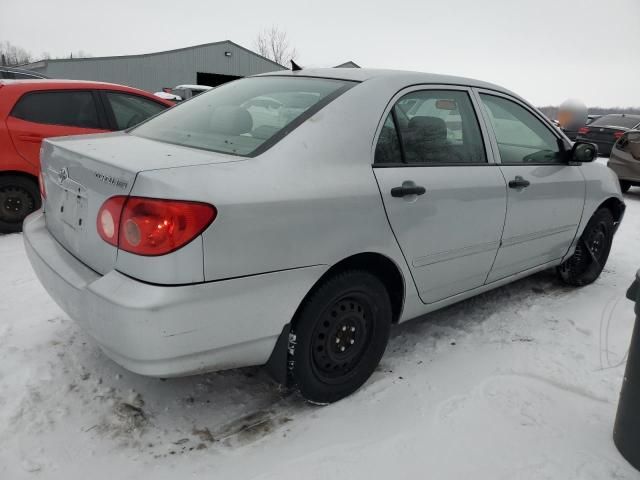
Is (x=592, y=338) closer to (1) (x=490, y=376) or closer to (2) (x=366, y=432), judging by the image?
(1) (x=490, y=376)

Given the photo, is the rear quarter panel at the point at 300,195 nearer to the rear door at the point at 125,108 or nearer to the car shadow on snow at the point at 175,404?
the car shadow on snow at the point at 175,404

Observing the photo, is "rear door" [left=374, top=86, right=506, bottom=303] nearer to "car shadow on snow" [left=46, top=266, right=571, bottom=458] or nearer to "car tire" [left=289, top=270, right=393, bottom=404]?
"car tire" [left=289, top=270, right=393, bottom=404]

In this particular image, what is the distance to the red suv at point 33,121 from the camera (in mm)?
4789

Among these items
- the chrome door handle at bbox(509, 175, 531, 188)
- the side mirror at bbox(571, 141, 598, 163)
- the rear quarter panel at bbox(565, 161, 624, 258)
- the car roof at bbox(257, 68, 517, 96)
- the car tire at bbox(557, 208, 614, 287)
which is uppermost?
the car roof at bbox(257, 68, 517, 96)

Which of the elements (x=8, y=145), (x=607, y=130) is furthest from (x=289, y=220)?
(x=607, y=130)

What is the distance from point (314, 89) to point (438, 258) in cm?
111

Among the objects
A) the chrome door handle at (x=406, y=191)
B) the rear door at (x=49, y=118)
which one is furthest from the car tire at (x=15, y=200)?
the chrome door handle at (x=406, y=191)

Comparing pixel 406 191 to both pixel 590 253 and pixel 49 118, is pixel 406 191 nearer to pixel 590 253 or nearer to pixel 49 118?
pixel 590 253

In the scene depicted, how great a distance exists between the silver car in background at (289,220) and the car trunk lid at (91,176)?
0.01 m

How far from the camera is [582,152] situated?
3.52 metres

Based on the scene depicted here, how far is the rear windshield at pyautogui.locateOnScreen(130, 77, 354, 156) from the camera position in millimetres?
2201

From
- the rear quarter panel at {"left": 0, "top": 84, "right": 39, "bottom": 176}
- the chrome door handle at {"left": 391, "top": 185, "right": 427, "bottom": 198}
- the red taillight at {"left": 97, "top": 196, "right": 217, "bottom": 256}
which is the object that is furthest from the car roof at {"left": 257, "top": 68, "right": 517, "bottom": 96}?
the rear quarter panel at {"left": 0, "top": 84, "right": 39, "bottom": 176}

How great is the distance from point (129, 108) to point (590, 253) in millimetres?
4911

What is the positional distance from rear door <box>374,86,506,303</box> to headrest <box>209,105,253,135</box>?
0.65m
